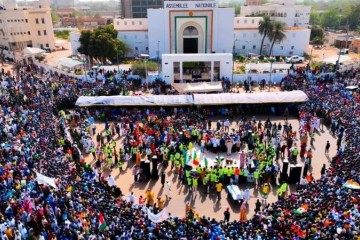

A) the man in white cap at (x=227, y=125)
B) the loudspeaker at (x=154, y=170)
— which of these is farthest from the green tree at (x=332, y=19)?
the loudspeaker at (x=154, y=170)

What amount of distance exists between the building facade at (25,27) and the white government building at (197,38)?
35.6 ft

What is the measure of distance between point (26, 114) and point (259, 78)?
2124cm

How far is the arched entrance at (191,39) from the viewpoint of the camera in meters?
42.0

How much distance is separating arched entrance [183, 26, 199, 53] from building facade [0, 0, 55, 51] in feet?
85.7

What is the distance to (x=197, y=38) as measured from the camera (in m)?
42.4

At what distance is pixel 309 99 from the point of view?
26.3m

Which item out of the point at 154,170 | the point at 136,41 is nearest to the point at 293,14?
the point at 136,41

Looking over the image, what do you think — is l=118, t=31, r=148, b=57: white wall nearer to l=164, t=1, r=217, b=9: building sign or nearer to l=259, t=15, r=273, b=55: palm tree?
l=164, t=1, r=217, b=9: building sign

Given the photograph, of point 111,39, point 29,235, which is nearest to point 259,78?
point 111,39

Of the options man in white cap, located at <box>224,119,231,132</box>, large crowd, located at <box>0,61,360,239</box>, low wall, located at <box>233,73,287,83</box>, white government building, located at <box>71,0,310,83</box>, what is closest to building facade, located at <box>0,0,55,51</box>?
white government building, located at <box>71,0,310,83</box>

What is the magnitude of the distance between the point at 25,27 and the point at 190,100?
39.4m

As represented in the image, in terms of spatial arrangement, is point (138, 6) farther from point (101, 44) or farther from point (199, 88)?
point (199, 88)

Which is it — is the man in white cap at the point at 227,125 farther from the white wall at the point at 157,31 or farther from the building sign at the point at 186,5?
the white wall at the point at 157,31

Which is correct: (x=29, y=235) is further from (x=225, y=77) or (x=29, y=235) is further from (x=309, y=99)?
(x=225, y=77)
